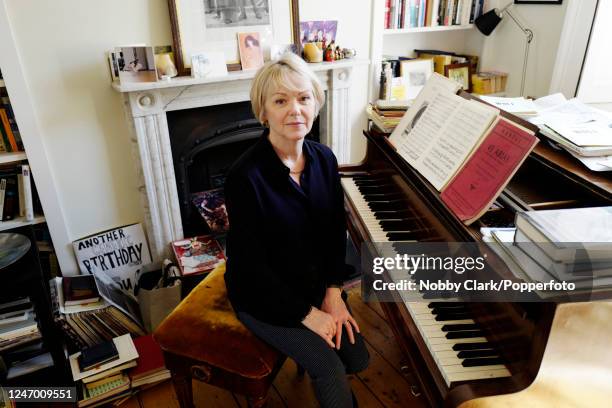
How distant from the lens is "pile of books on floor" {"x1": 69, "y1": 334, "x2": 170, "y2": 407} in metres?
1.73

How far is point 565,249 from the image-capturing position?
808 millimetres

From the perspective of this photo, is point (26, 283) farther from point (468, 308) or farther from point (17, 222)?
point (468, 308)

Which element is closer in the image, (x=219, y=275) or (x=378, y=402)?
(x=219, y=275)

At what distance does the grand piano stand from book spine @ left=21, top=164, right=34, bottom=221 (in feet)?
4.54

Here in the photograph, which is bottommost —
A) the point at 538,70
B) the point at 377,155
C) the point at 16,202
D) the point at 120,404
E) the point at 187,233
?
the point at 120,404

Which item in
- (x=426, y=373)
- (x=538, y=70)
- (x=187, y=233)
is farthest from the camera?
(x=538, y=70)

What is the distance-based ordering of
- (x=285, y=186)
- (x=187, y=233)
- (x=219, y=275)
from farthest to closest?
(x=187, y=233) → (x=219, y=275) → (x=285, y=186)

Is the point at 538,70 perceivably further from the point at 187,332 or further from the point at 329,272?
the point at 187,332

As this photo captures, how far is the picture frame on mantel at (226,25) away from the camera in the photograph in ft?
6.61

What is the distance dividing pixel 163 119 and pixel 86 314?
931mm

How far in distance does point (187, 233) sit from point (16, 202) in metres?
0.81

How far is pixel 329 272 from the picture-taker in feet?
4.95

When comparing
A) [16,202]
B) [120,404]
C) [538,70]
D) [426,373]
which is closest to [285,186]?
[426,373]

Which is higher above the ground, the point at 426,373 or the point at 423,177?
the point at 423,177
